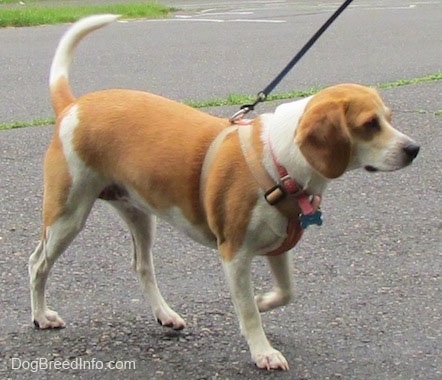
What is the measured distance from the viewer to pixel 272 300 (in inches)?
153

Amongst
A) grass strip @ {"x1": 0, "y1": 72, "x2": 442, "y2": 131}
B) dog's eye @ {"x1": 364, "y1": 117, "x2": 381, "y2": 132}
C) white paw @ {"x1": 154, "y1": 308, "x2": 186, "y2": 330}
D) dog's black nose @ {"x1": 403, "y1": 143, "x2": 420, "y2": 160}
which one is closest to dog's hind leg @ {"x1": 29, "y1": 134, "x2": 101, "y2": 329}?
white paw @ {"x1": 154, "y1": 308, "x2": 186, "y2": 330}

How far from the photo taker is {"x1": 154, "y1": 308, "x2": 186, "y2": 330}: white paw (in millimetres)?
3955

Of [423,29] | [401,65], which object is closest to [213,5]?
[423,29]

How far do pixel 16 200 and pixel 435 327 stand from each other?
278 centimetres

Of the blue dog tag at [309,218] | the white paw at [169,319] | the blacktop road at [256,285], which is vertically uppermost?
the blue dog tag at [309,218]

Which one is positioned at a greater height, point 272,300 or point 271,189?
point 271,189

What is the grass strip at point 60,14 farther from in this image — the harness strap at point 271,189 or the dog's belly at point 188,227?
the harness strap at point 271,189

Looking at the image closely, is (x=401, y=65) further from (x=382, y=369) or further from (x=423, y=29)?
(x=382, y=369)

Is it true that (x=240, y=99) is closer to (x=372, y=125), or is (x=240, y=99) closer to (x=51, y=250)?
(x=51, y=250)

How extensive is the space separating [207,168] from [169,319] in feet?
2.39

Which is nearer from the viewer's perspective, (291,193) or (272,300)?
(291,193)

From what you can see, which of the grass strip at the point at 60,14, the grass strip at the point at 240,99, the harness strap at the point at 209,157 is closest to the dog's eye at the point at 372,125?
the harness strap at the point at 209,157

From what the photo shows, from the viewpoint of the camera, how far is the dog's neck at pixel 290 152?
11.1 feet

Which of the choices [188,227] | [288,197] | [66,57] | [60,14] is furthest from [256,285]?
[60,14]
